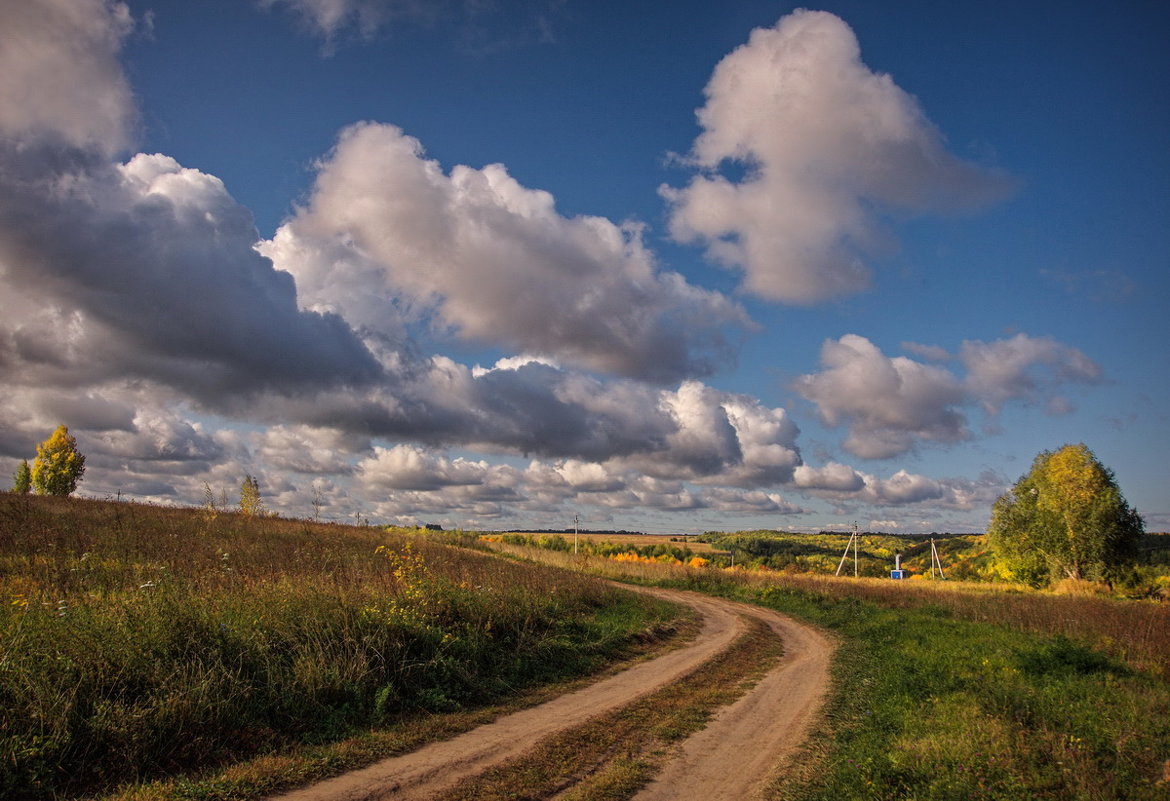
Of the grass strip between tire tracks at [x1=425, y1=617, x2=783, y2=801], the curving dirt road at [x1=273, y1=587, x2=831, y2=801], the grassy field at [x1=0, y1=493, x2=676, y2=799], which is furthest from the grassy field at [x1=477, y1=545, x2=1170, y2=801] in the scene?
the grassy field at [x1=0, y1=493, x2=676, y2=799]

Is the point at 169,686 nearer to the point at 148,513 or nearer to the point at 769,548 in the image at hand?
the point at 148,513

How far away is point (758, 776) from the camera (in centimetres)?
746

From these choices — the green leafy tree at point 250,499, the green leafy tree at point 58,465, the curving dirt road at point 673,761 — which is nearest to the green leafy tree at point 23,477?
the green leafy tree at point 58,465

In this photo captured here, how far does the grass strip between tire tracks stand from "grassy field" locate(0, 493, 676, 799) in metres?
1.80

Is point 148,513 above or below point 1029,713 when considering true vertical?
above

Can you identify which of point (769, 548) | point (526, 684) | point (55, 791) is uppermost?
point (55, 791)

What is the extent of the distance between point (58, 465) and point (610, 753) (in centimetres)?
7153

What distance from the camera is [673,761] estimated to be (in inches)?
305

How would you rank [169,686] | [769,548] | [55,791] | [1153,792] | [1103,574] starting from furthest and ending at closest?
[769,548], [1103,574], [169,686], [1153,792], [55,791]

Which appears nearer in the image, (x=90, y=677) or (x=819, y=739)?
(x=90, y=677)

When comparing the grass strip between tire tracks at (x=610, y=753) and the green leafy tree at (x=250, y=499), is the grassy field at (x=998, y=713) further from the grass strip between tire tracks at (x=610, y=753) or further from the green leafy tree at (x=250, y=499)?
the green leafy tree at (x=250, y=499)

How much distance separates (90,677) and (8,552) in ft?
28.5

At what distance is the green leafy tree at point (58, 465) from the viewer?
5794cm

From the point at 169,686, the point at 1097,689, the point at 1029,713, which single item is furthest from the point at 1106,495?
the point at 169,686
